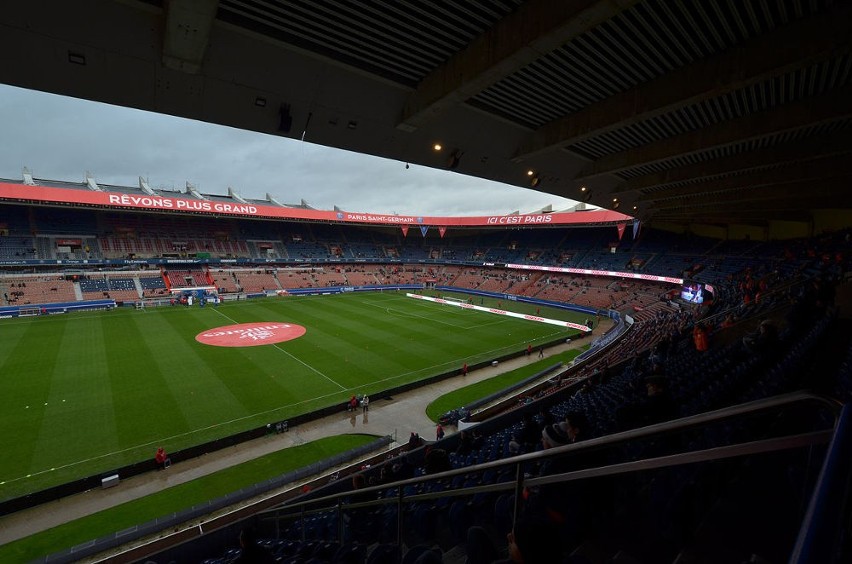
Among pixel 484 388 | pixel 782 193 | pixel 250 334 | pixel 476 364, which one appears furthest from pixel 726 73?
pixel 250 334

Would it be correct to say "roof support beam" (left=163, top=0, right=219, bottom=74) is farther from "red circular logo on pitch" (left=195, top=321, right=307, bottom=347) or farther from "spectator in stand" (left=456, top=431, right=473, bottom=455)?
"red circular logo on pitch" (left=195, top=321, right=307, bottom=347)

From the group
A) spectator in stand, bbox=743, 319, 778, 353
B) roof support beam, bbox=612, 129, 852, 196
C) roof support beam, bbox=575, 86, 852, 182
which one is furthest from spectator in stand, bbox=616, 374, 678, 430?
roof support beam, bbox=612, 129, 852, 196

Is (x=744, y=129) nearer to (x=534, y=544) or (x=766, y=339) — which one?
(x=766, y=339)

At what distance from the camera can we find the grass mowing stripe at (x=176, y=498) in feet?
33.4

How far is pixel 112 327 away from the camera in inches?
1211

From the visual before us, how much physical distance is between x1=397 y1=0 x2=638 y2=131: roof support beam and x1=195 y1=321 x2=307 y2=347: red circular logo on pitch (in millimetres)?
25915

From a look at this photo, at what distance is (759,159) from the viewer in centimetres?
998

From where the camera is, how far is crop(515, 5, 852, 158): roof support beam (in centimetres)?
456

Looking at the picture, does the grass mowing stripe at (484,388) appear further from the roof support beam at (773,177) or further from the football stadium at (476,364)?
the roof support beam at (773,177)

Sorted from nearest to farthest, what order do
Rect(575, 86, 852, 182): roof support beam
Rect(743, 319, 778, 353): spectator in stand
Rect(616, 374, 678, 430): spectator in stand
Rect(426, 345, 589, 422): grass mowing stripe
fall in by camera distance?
Rect(616, 374, 678, 430): spectator in stand, Rect(575, 86, 852, 182): roof support beam, Rect(743, 319, 778, 353): spectator in stand, Rect(426, 345, 589, 422): grass mowing stripe

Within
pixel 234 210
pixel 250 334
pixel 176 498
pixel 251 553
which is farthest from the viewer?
pixel 234 210

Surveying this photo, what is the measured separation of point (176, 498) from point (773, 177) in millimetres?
21190

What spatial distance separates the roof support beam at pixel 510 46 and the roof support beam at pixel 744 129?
19.6 ft

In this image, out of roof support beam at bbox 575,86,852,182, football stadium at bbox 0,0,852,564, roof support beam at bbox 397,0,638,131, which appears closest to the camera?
football stadium at bbox 0,0,852,564
